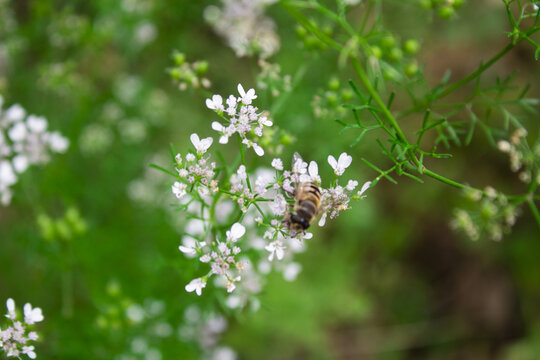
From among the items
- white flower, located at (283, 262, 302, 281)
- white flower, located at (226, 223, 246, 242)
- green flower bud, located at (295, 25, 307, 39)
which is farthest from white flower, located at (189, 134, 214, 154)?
white flower, located at (283, 262, 302, 281)

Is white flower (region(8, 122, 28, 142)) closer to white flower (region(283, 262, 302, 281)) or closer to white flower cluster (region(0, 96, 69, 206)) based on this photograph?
white flower cluster (region(0, 96, 69, 206))

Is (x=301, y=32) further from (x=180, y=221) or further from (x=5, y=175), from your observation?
(x=5, y=175)

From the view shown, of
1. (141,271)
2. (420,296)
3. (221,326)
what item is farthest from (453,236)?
(141,271)

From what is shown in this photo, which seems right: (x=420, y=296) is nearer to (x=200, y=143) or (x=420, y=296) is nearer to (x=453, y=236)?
(x=453, y=236)

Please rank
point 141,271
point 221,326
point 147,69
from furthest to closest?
point 147,69, point 141,271, point 221,326

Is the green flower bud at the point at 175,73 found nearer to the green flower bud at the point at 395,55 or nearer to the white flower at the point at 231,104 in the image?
the white flower at the point at 231,104

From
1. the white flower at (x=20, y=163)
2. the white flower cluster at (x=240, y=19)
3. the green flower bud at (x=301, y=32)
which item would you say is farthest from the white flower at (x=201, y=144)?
the white flower cluster at (x=240, y=19)
